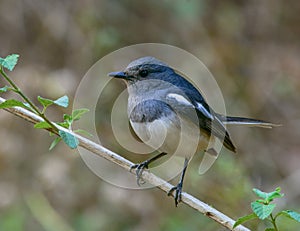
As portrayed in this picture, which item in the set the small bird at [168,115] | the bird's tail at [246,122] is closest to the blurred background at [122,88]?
the bird's tail at [246,122]

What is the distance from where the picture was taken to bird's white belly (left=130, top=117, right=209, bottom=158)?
2883mm

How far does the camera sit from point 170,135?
2918 mm

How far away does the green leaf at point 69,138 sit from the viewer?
6.27 feet

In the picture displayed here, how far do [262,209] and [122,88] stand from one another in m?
3.30

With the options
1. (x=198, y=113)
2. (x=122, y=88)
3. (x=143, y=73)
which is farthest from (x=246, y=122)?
(x=122, y=88)

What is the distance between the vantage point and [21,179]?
185 inches

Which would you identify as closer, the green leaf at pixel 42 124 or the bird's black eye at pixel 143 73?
the green leaf at pixel 42 124

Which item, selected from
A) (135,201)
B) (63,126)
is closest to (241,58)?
(135,201)

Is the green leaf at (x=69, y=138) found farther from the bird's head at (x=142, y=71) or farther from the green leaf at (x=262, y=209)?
the bird's head at (x=142, y=71)

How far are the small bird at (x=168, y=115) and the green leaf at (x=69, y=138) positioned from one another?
2.94ft

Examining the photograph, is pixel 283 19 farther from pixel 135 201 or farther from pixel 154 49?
pixel 135 201

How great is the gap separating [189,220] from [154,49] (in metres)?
1.81

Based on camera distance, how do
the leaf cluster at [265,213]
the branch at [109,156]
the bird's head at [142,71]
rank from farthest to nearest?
the bird's head at [142,71] → the branch at [109,156] → the leaf cluster at [265,213]

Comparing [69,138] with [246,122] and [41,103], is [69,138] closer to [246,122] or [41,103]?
[41,103]
